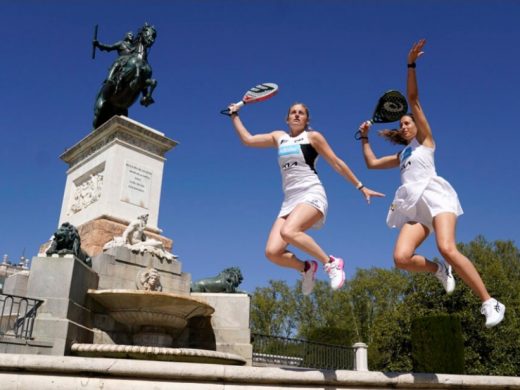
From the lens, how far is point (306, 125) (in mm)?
6320

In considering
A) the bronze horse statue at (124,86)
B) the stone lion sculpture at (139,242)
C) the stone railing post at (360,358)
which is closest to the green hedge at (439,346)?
the stone railing post at (360,358)

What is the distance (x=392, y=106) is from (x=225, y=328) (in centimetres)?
778

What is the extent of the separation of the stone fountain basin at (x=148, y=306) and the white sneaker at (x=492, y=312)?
663cm

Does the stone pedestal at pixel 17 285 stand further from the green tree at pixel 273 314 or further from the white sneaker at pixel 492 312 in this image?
the green tree at pixel 273 314

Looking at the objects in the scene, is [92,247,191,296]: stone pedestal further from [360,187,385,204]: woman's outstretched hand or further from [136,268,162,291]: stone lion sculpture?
[360,187,385,204]: woman's outstretched hand

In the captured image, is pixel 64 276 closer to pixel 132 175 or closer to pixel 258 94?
pixel 132 175

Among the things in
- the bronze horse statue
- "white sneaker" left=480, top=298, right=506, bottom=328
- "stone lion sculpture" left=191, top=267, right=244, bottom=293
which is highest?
the bronze horse statue

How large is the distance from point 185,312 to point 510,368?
24443mm

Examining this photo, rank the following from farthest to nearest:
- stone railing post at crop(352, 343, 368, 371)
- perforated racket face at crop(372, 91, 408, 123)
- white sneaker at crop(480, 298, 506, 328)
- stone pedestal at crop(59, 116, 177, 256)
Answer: stone railing post at crop(352, 343, 368, 371) → stone pedestal at crop(59, 116, 177, 256) → perforated racket face at crop(372, 91, 408, 123) → white sneaker at crop(480, 298, 506, 328)

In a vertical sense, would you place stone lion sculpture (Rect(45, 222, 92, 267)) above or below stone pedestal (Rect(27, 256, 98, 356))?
above

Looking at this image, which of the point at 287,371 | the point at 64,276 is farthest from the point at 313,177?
the point at 64,276

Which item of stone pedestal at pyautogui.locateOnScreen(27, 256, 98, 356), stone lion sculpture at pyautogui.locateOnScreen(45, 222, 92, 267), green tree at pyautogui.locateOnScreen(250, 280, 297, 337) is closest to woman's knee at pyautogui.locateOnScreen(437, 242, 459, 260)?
stone pedestal at pyautogui.locateOnScreen(27, 256, 98, 356)

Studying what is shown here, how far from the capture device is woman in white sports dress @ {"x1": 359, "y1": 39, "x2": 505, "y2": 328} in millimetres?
5234

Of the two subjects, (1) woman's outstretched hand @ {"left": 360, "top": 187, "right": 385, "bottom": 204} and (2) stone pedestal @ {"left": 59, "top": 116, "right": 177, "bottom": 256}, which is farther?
(2) stone pedestal @ {"left": 59, "top": 116, "right": 177, "bottom": 256}
